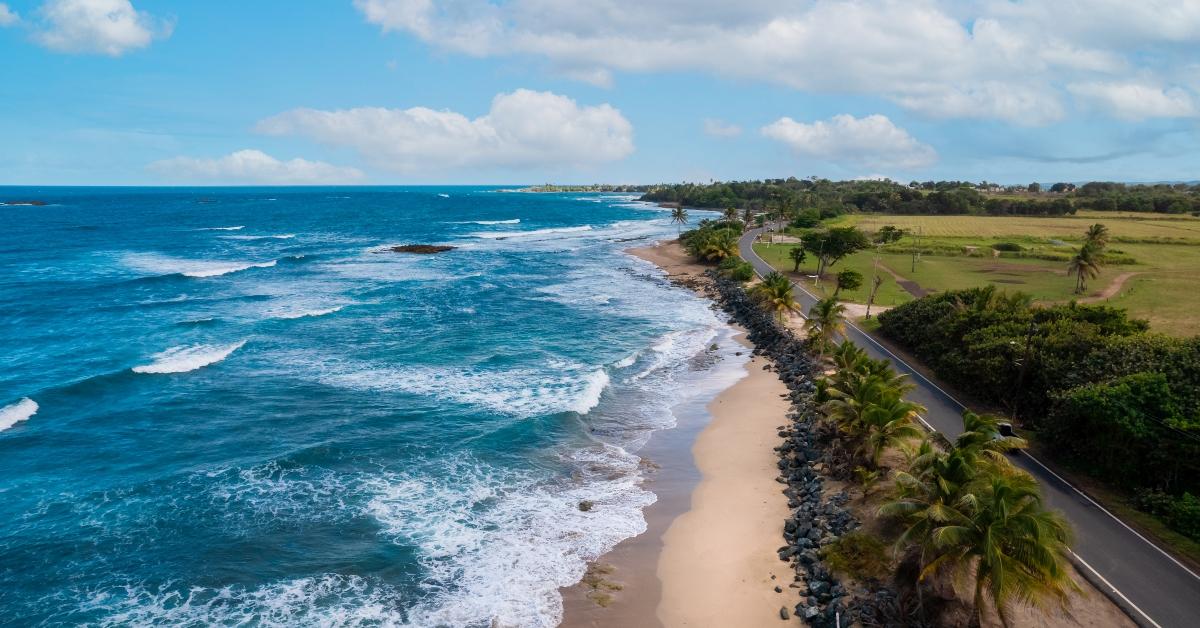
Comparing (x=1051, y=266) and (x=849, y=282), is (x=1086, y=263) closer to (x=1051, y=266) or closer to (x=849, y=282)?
(x=1051, y=266)

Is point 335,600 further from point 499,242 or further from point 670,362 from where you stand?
point 499,242

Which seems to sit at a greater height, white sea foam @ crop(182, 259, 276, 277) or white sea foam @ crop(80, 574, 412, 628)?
white sea foam @ crop(182, 259, 276, 277)

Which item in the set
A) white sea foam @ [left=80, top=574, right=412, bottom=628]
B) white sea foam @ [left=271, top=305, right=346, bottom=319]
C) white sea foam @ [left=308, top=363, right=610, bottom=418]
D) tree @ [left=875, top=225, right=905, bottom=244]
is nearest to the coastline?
white sea foam @ [left=80, top=574, right=412, bottom=628]

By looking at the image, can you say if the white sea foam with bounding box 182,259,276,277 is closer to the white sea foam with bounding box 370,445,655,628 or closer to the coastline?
the white sea foam with bounding box 370,445,655,628

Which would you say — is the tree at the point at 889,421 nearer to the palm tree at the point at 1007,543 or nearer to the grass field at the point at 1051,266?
the palm tree at the point at 1007,543

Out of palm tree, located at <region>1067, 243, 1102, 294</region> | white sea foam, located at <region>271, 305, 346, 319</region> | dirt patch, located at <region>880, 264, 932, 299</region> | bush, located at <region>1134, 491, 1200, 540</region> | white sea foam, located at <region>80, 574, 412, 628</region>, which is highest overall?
palm tree, located at <region>1067, 243, 1102, 294</region>

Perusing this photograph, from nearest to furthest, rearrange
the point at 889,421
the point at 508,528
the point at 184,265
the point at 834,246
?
the point at 889,421 → the point at 508,528 → the point at 834,246 → the point at 184,265

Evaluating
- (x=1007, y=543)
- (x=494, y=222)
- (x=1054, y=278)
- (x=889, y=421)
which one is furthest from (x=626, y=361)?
(x=494, y=222)

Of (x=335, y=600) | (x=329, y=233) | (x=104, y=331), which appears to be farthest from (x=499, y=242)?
(x=335, y=600)
